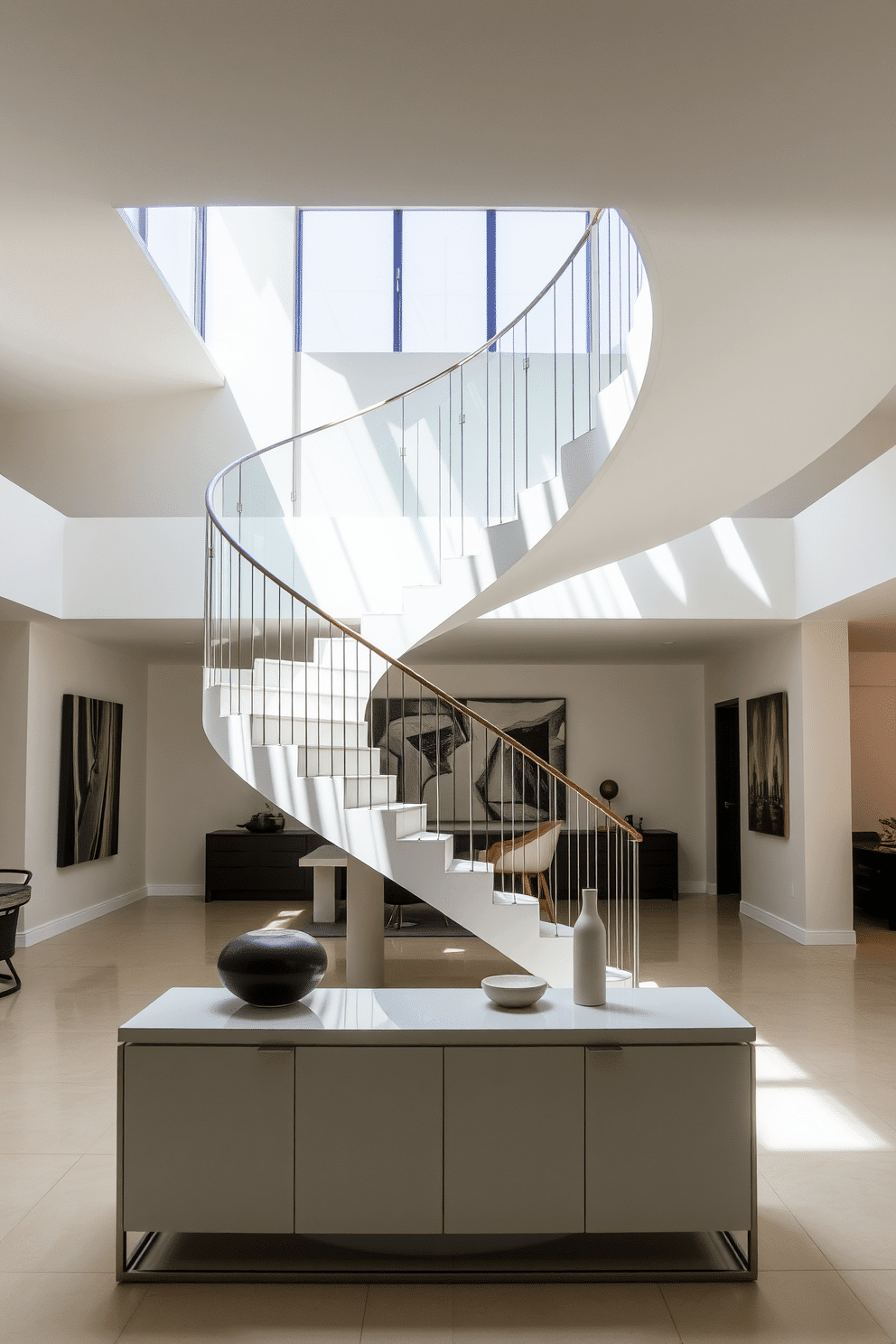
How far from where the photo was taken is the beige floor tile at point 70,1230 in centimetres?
307

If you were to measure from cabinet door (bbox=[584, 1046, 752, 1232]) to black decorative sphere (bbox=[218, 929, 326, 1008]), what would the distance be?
883 mm

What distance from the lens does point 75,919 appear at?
9359 mm

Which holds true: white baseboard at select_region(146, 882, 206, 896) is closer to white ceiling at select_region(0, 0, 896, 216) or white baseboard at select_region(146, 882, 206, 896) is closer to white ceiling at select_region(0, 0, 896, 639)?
white ceiling at select_region(0, 0, 896, 639)

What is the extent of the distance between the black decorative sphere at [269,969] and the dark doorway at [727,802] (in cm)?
856

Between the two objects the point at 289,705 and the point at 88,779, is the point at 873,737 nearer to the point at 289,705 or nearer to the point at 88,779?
the point at 289,705

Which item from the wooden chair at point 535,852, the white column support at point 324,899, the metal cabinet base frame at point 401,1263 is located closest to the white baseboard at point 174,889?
the white column support at point 324,899

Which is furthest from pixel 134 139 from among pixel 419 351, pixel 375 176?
pixel 419 351

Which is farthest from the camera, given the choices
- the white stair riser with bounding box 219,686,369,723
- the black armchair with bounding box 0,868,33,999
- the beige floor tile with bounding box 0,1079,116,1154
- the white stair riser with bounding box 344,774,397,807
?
the black armchair with bounding box 0,868,33,999

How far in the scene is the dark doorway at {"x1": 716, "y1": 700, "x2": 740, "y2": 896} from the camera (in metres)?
11.1

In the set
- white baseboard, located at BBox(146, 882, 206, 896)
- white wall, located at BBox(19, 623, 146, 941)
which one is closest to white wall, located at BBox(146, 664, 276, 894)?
white baseboard, located at BBox(146, 882, 206, 896)

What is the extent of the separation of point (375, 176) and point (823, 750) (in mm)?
6688

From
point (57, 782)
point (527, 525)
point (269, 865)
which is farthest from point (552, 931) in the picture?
point (269, 865)

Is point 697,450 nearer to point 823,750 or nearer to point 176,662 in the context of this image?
point 823,750

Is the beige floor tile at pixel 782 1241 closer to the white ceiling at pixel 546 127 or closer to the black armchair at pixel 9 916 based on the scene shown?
the white ceiling at pixel 546 127
